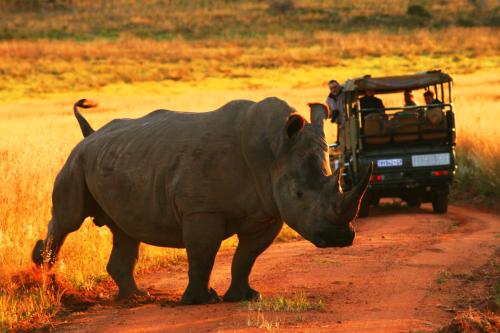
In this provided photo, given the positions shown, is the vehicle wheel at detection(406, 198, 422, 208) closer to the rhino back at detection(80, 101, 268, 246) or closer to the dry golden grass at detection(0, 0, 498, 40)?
the rhino back at detection(80, 101, 268, 246)

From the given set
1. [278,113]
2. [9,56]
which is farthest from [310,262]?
[9,56]

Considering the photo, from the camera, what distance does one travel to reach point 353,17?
7169 cm

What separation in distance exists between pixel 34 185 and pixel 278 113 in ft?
18.5

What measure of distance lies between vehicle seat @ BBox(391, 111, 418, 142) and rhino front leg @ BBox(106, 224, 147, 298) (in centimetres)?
771

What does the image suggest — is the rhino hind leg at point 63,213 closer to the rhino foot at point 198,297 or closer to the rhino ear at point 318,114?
the rhino foot at point 198,297

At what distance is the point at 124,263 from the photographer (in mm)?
9398

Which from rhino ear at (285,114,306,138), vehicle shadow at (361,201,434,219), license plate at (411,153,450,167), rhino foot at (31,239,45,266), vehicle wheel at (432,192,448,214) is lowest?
vehicle shadow at (361,201,434,219)

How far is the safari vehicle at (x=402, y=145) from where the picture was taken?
637 inches

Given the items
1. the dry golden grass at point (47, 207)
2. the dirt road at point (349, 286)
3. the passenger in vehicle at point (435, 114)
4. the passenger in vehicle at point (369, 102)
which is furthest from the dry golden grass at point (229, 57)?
the dirt road at point (349, 286)

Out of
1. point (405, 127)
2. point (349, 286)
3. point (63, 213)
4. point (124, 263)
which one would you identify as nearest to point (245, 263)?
point (349, 286)

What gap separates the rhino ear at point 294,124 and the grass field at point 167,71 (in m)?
2.45

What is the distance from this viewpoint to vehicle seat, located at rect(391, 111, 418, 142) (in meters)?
16.5

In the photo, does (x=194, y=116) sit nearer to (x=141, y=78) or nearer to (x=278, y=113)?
(x=278, y=113)

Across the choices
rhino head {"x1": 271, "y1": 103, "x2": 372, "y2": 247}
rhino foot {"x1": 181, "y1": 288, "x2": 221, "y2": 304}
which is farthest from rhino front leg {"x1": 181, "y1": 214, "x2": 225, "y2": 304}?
rhino head {"x1": 271, "y1": 103, "x2": 372, "y2": 247}
